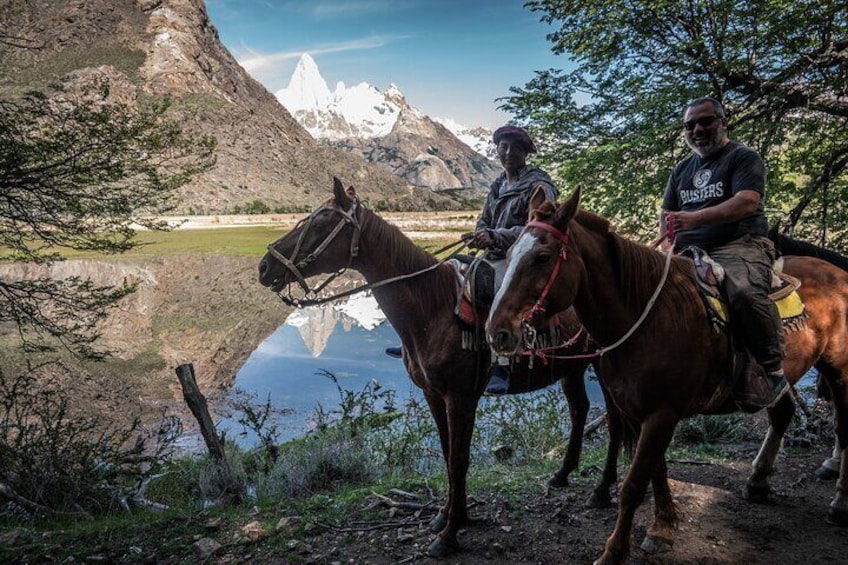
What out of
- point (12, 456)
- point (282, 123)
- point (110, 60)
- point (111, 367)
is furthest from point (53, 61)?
point (12, 456)

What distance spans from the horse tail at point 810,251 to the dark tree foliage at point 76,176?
8.21 m

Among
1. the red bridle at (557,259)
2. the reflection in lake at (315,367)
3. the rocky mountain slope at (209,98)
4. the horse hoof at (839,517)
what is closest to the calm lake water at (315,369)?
the reflection in lake at (315,367)

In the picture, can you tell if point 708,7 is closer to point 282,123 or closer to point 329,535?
point 329,535

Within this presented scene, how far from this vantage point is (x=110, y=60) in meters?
129

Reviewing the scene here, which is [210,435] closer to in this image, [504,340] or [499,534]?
[499,534]

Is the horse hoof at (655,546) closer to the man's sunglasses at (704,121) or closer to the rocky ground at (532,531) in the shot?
the rocky ground at (532,531)

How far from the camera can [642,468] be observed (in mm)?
3246

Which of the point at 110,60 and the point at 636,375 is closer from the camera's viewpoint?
the point at 636,375

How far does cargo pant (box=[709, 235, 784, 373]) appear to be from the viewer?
346 centimetres

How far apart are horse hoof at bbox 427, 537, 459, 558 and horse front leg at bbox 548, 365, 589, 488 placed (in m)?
1.59

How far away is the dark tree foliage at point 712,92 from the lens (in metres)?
7.34

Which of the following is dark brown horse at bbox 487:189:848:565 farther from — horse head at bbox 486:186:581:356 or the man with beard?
the man with beard

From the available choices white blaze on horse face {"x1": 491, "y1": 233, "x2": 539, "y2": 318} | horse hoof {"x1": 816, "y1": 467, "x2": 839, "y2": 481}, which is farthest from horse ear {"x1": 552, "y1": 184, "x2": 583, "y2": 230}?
horse hoof {"x1": 816, "y1": 467, "x2": 839, "y2": 481}

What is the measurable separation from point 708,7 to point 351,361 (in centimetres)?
1303
